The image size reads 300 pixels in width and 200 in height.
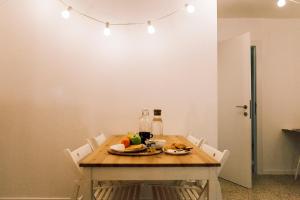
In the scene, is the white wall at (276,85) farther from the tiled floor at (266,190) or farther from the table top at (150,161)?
the table top at (150,161)

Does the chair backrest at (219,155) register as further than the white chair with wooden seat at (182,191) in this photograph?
No

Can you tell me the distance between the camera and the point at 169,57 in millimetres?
2764

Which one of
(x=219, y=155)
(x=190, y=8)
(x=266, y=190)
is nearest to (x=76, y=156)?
(x=219, y=155)

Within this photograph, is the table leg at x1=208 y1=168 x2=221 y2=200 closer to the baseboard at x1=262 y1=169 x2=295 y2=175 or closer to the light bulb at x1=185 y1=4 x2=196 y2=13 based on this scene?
the light bulb at x1=185 y1=4 x2=196 y2=13

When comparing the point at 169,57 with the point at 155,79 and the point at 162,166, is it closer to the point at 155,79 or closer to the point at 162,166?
the point at 155,79

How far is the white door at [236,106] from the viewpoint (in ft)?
10.8

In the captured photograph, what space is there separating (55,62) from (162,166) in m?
1.89

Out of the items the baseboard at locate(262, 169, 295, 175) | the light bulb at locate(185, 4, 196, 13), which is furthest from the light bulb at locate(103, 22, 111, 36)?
the baseboard at locate(262, 169, 295, 175)

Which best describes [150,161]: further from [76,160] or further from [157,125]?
[157,125]

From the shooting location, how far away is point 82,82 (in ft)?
8.94

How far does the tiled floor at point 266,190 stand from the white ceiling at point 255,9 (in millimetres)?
2389

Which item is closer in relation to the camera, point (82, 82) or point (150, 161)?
point (150, 161)

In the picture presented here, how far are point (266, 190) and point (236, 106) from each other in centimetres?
110

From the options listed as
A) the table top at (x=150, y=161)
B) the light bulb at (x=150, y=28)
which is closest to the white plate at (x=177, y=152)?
the table top at (x=150, y=161)
